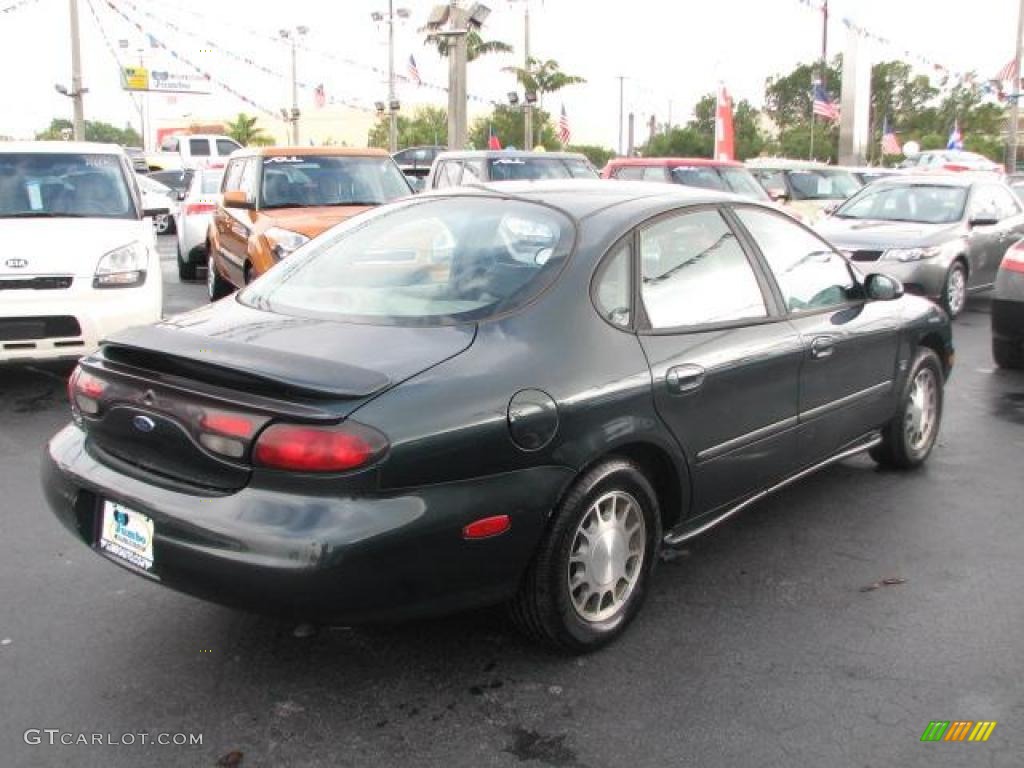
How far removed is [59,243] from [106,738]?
187 inches

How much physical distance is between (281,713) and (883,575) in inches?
95.9

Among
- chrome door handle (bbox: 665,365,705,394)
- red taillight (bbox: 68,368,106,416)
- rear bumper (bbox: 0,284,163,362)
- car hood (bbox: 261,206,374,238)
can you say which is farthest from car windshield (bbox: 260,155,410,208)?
chrome door handle (bbox: 665,365,705,394)

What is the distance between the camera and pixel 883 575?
411 centimetres

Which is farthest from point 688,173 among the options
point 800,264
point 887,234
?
point 800,264

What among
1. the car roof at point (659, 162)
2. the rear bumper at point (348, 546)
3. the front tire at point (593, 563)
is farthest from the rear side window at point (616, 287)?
the car roof at point (659, 162)

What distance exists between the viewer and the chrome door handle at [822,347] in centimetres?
429

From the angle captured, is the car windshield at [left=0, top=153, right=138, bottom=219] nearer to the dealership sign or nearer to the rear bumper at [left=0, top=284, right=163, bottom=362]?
the rear bumper at [left=0, top=284, right=163, bottom=362]

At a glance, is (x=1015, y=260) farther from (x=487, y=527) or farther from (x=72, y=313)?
(x=72, y=313)

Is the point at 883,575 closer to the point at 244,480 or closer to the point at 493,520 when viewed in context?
the point at 493,520

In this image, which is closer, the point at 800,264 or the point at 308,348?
the point at 308,348

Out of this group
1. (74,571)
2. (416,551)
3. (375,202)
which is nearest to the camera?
(416,551)

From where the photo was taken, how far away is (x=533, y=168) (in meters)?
13.3

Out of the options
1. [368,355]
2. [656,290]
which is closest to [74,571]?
[368,355]

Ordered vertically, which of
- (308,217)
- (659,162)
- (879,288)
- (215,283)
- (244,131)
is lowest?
(215,283)
